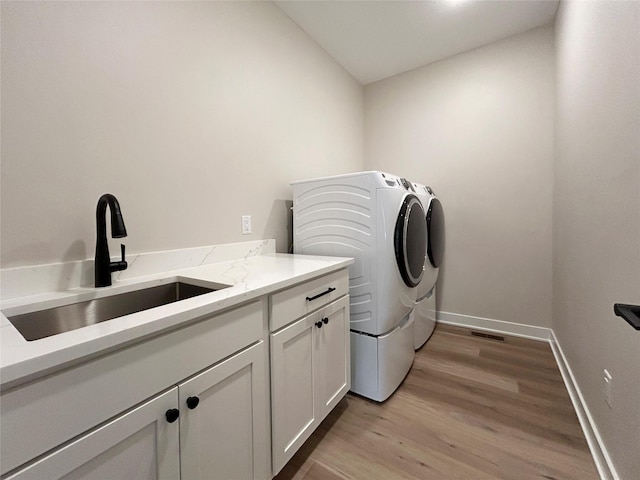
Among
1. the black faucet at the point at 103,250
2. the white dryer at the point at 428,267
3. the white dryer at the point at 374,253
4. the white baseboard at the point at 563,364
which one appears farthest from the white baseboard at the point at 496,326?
the black faucet at the point at 103,250

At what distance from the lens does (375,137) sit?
10.2 feet

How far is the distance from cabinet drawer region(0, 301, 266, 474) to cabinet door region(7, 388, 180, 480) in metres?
0.03

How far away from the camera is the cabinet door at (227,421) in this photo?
0.75m

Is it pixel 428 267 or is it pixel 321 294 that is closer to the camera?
pixel 321 294

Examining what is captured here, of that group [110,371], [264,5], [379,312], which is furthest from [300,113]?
[110,371]

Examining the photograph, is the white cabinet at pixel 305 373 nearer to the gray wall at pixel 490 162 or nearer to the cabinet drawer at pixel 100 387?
the cabinet drawer at pixel 100 387

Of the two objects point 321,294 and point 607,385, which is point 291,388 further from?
point 607,385

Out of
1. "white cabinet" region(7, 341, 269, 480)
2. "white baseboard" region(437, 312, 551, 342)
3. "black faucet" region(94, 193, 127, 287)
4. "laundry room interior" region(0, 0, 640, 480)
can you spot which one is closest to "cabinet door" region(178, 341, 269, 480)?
"white cabinet" region(7, 341, 269, 480)

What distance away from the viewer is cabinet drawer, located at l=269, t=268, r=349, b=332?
105 cm

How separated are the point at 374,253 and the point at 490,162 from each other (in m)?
1.75

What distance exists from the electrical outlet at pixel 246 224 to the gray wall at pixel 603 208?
5.74ft

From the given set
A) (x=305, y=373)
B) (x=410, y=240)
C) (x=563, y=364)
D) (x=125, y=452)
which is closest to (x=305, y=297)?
(x=305, y=373)

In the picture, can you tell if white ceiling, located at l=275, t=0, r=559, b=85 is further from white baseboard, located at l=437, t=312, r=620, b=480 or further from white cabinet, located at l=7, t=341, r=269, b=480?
white baseboard, located at l=437, t=312, r=620, b=480

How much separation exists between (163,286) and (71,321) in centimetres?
33
